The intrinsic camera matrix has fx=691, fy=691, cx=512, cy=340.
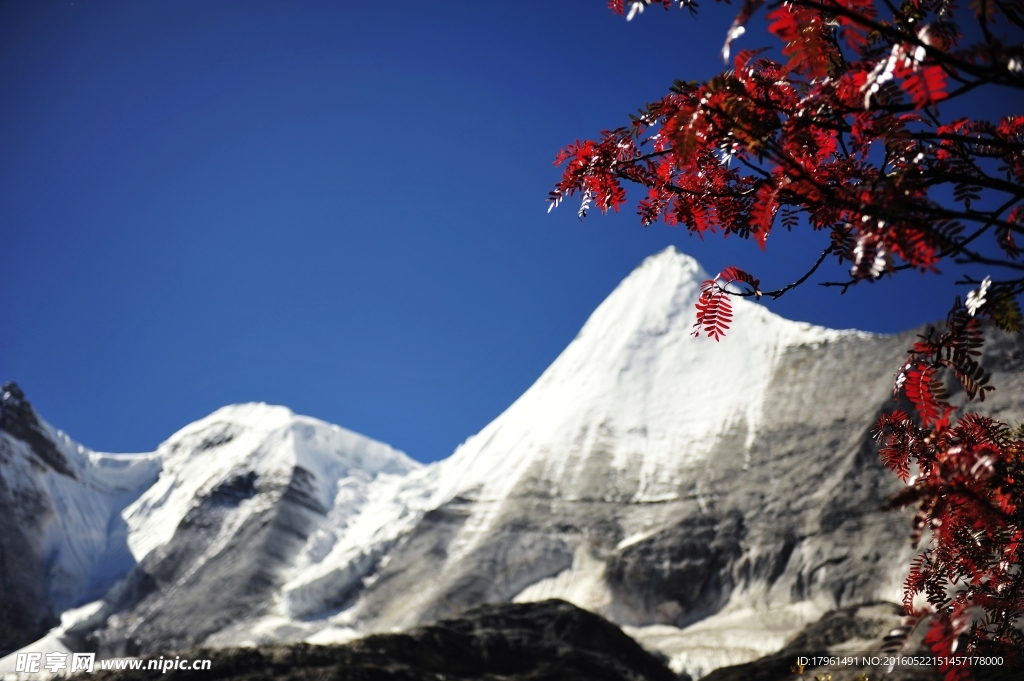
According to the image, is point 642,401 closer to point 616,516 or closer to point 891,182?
point 616,516

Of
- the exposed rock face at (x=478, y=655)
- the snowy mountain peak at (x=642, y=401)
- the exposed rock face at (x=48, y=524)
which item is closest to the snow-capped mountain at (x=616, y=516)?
the snowy mountain peak at (x=642, y=401)

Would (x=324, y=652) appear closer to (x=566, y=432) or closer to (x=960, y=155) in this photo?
(x=960, y=155)

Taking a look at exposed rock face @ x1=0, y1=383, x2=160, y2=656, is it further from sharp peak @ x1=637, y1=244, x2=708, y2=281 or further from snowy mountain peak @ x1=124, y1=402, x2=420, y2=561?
sharp peak @ x1=637, y1=244, x2=708, y2=281

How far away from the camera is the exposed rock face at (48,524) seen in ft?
159

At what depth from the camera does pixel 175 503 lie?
2458 inches

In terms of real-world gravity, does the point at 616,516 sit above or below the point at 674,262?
below

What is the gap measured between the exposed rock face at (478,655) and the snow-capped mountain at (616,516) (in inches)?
171

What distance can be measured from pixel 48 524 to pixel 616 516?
4643cm

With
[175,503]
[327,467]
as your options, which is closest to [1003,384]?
[327,467]

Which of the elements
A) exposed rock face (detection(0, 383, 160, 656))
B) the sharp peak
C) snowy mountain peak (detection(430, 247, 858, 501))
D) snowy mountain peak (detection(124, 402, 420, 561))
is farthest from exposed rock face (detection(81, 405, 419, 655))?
the sharp peak

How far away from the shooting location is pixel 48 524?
183 ft

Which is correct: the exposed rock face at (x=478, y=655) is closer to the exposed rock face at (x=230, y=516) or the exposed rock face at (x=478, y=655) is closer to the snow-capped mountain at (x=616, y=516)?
the snow-capped mountain at (x=616, y=516)

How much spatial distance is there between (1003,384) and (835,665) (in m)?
20.3

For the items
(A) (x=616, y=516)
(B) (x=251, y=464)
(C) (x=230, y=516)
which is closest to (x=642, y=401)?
(A) (x=616, y=516)
